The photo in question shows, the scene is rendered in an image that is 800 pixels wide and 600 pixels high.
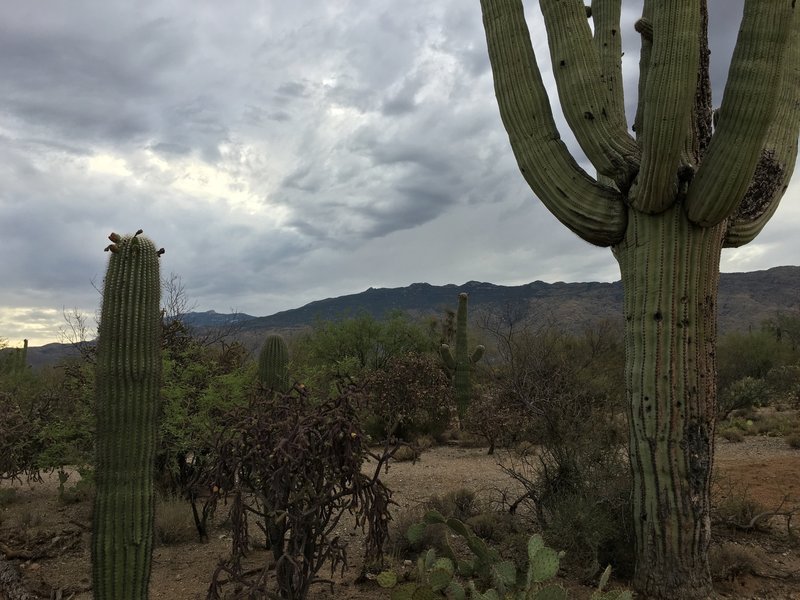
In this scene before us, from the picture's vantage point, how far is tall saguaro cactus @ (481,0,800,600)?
4422 mm

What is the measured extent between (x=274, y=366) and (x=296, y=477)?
7.14 m

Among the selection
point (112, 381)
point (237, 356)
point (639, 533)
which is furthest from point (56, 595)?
point (237, 356)

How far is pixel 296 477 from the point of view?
3.74 meters

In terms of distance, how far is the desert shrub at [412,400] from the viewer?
51.3ft

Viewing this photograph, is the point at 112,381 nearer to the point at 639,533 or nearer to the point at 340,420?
the point at 340,420

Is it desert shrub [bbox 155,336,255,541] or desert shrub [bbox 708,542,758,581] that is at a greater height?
desert shrub [bbox 155,336,255,541]

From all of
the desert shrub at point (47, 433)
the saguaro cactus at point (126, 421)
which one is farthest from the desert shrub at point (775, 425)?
the desert shrub at point (47, 433)

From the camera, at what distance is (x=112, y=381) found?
478 cm

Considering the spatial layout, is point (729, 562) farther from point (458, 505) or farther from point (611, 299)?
point (611, 299)

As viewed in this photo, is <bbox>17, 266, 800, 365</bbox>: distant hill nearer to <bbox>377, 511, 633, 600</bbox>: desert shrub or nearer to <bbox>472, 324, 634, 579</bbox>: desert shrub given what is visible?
<bbox>472, 324, 634, 579</bbox>: desert shrub

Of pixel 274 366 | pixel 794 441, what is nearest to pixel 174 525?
pixel 274 366

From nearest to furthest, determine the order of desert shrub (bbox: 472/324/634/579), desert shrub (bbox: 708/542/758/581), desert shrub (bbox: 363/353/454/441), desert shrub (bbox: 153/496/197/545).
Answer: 1. desert shrub (bbox: 708/542/758/581)
2. desert shrub (bbox: 472/324/634/579)
3. desert shrub (bbox: 153/496/197/545)
4. desert shrub (bbox: 363/353/454/441)

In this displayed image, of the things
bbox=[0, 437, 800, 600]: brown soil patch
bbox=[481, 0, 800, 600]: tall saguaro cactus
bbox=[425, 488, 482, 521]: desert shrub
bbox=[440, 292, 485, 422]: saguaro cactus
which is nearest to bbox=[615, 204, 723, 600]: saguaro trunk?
bbox=[481, 0, 800, 600]: tall saguaro cactus

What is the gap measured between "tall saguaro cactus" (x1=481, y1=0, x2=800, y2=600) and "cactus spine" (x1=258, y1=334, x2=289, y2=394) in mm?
6694
